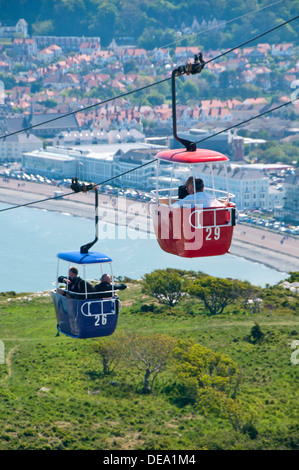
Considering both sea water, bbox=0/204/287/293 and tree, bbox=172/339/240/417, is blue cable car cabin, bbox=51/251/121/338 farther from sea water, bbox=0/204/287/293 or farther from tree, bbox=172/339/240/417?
sea water, bbox=0/204/287/293

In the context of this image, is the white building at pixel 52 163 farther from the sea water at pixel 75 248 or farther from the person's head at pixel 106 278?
the person's head at pixel 106 278

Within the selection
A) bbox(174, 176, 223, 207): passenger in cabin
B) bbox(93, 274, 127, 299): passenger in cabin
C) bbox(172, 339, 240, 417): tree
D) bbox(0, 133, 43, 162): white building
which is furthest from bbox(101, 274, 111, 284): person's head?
bbox(0, 133, 43, 162): white building

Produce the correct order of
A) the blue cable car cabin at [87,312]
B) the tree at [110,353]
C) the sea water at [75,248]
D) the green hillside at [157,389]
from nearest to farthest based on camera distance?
the blue cable car cabin at [87,312] → the green hillside at [157,389] → the tree at [110,353] → the sea water at [75,248]

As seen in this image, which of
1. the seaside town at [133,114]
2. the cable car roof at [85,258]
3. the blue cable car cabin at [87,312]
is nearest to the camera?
the cable car roof at [85,258]

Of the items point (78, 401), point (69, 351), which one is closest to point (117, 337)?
point (69, 351)

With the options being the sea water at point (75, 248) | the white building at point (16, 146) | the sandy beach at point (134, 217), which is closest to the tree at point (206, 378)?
the sea water at point (75, 248)
